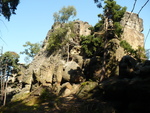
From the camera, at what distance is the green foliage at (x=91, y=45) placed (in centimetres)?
2198

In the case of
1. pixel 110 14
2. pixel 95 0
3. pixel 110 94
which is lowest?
pixel 110 94

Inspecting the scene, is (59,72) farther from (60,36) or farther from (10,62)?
(10,62)

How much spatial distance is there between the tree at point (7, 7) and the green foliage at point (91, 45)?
13.5 m

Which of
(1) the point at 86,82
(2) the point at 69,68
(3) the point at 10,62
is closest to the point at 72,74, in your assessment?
(2) the point at 69,68

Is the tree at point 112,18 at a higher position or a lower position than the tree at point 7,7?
higher

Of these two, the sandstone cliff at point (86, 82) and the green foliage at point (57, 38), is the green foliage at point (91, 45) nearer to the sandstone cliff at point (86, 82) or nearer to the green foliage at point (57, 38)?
the sandstone cliff at point (86, 82)

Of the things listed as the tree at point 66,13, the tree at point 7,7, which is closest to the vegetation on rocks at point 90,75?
the tree at point 66,13

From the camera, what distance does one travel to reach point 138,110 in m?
7.79

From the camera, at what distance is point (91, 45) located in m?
22.8

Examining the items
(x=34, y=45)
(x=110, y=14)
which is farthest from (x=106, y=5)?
(x=34, y=45)

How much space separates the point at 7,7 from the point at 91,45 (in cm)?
1468

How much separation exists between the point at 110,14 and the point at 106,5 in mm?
1381

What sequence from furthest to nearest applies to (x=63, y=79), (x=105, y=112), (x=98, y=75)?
(x=63, y=79) → (x=98, y=75) → (x=105, y=112)

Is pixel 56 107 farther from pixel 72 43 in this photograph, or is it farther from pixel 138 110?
pixel 72 43
